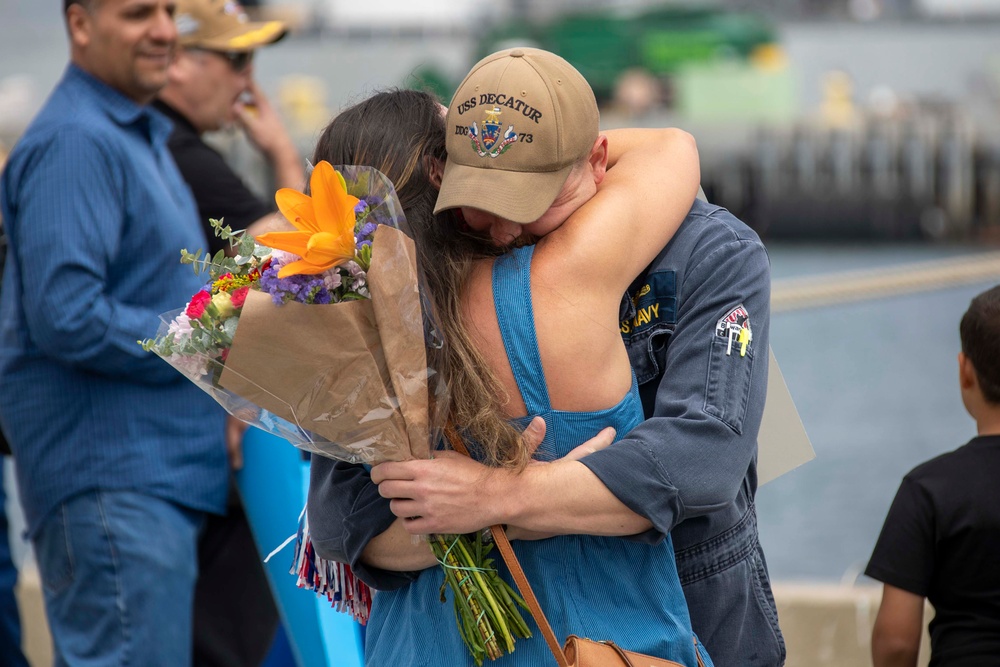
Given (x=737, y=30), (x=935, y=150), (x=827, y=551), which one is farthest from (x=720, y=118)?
(x=827, y=551)

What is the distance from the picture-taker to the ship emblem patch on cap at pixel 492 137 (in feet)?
5.90

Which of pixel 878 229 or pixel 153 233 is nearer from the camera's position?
pixel 153 233

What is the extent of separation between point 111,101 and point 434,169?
4.93 feet

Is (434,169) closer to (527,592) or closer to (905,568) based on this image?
(527,592)

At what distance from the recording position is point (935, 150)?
2950 centimetres

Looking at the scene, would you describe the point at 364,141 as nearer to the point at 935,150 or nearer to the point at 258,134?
the point at 258,134

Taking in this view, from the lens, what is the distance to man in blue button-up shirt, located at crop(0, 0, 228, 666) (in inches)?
112

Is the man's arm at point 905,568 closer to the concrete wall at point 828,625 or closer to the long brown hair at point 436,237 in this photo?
the long brown hair at point 436,237

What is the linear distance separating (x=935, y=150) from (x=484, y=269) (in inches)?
1185

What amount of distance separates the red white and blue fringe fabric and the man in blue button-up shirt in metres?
0.86

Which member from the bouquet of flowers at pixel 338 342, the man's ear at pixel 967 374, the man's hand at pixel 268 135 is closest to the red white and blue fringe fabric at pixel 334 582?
the bouquet of flowers at pixel 338 342

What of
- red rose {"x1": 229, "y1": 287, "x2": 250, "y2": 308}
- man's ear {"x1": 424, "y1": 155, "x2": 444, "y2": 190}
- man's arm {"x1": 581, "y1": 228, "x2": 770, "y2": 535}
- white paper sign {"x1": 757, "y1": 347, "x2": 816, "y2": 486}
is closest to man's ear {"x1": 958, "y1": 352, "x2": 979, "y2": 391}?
white paper sign {"x1": 757, "y1": 347, "x2": 816, "y2": 486}

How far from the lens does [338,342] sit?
168 cm

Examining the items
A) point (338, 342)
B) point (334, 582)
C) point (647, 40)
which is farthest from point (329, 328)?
point (647, 40)
